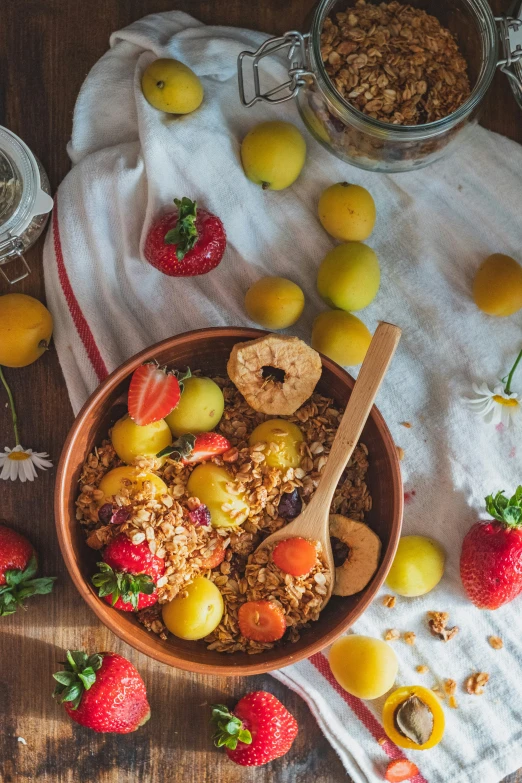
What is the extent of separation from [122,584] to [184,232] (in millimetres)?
543

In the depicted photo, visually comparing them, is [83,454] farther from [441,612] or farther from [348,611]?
[441,612]

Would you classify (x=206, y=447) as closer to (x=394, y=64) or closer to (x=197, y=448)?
(x=197, y=448)

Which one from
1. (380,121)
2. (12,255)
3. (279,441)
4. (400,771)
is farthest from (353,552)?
(12,255)

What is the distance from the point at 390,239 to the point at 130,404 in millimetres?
541

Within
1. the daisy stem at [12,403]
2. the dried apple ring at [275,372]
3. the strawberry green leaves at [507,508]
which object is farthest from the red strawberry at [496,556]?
the daisy stem at [12,403]

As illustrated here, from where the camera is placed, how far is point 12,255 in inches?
50.4

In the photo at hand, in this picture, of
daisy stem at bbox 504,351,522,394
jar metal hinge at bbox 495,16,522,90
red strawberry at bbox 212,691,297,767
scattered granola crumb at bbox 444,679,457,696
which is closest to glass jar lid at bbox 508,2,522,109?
jar metal hinge at bbox 495,16,522,90

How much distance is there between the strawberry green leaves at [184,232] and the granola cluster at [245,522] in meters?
0.27

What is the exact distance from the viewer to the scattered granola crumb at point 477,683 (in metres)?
1.27

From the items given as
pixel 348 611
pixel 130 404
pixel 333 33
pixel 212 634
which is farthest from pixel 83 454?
pixel 333 33

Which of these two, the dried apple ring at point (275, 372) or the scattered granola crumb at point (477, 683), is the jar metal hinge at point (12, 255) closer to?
the dried apple ring at point (275, 372)

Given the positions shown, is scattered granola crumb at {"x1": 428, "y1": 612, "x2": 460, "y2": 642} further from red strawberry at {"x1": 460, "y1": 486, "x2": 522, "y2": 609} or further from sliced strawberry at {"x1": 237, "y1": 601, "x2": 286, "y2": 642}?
sliced strawberry at {"x1": 237, "y1": 601, "x2": 286, "y2": 642}

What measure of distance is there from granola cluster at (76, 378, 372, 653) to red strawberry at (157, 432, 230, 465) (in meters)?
0.02

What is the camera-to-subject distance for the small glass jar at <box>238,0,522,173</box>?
1.11m
